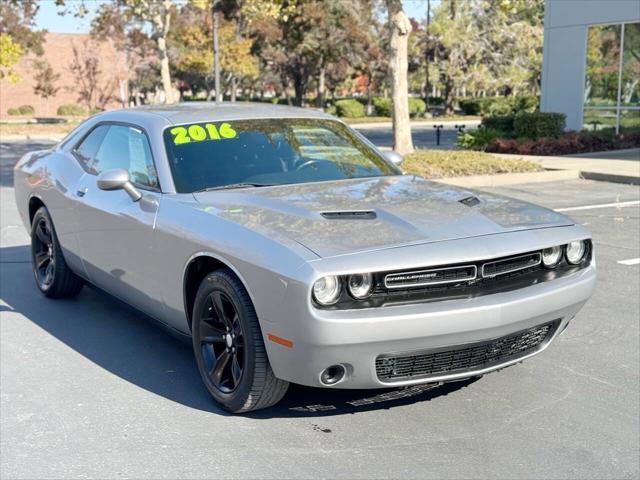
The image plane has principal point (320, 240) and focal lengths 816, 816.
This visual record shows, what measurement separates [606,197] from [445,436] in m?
9.78

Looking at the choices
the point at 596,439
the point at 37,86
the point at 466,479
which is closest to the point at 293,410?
the point at 466,479

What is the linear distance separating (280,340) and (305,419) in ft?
2.28

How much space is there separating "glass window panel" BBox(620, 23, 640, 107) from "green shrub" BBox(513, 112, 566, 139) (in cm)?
171

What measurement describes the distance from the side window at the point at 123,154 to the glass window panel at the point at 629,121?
1782cm

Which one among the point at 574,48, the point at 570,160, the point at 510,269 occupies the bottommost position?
the point at 570,160

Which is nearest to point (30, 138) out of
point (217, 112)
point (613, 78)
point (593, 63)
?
point (593, 63)

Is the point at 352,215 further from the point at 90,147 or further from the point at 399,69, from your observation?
the point at 399,69

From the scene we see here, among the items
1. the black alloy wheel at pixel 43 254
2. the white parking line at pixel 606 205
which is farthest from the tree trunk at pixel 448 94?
the black alloy wheel at pixel 43 254

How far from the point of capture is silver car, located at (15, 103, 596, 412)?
12.1 ft

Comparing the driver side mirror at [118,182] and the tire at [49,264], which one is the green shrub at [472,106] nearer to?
the tire at [49,264]

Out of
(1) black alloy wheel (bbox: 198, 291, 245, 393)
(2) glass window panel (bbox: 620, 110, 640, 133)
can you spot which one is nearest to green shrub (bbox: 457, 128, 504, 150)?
(2) glass window panel (bbox: 620, 110, 640, 133)

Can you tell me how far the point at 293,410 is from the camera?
4.37 metres

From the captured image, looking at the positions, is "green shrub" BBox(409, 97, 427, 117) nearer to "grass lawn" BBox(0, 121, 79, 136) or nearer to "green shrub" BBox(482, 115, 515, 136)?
"grass lawn" BBox(0, 121, 79, 136)

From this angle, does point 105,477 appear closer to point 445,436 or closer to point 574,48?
point 445,436
